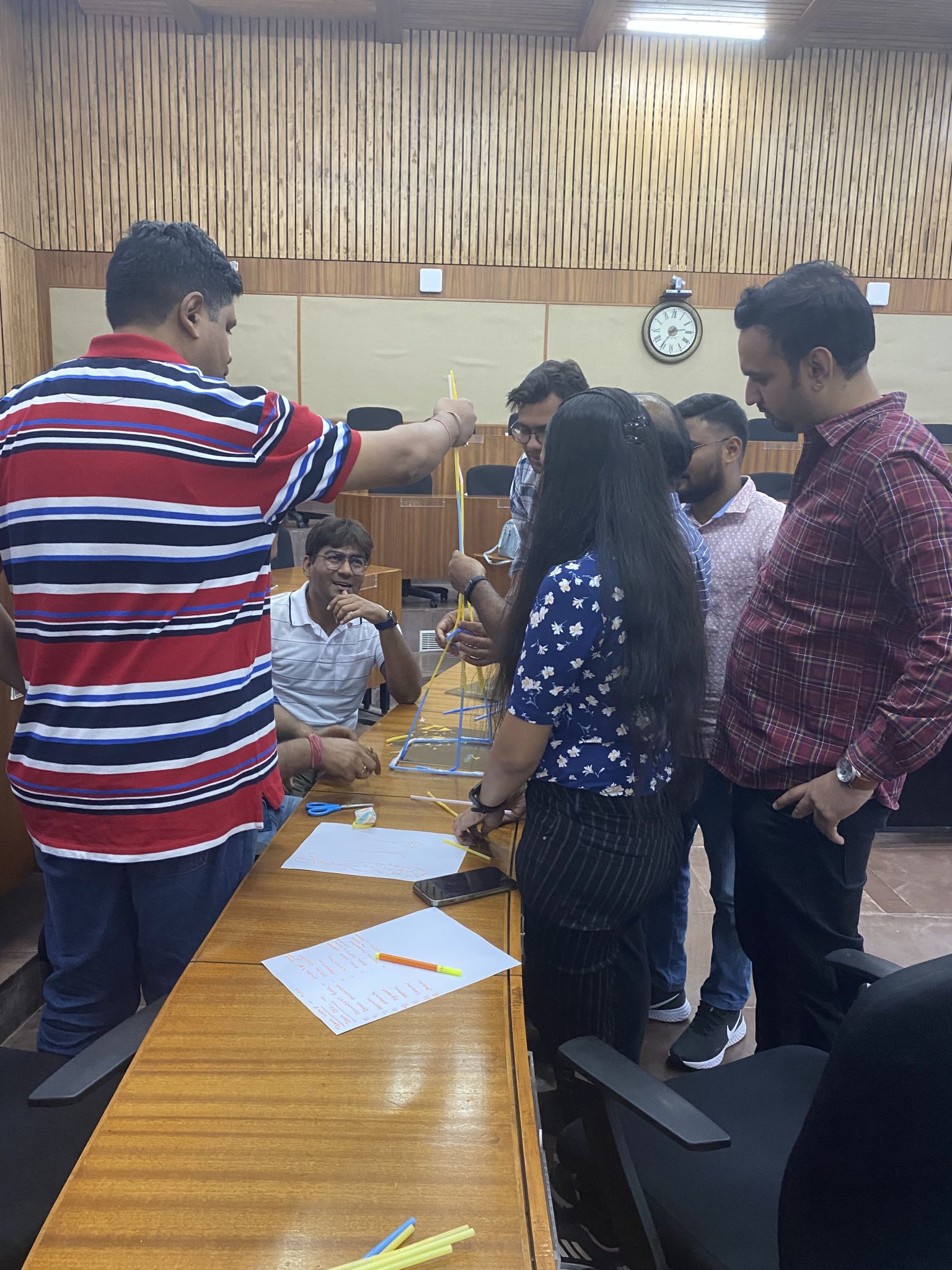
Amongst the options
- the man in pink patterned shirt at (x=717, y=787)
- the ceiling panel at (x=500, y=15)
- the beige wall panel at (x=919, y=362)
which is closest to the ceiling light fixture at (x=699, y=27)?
the ceiling panel at (x=500, y=15)

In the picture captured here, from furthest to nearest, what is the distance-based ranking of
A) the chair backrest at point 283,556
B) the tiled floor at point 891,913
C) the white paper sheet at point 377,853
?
the chair backrest at point 283,556, the tiled floor at point 891,913, the white paper sheet at point 377,853

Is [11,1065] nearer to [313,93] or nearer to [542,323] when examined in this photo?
[542,323]

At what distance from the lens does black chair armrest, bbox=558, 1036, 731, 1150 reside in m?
0.95

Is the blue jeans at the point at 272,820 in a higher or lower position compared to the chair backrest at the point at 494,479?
lower

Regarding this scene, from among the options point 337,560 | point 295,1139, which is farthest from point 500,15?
point 295,1139

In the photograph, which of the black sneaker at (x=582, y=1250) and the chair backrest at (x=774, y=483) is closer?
the black sneaker at (x=582, y=1250)

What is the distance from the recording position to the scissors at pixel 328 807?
1742mm

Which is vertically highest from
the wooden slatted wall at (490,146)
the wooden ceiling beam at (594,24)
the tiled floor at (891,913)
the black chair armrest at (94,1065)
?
the wooden ceiling beam at (594,24)

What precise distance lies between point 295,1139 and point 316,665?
1.71 m

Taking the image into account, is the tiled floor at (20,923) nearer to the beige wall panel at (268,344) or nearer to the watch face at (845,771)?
the watch face at (845,771)

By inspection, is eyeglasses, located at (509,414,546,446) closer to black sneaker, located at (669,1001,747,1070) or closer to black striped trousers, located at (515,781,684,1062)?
black striped trousers, located at (515,781,684,1062)

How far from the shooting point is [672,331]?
26.8 feet

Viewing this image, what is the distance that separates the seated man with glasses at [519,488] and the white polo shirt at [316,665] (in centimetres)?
33

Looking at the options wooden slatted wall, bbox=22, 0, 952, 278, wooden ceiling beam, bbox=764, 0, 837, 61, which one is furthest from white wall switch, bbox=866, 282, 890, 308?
wooden ceiling beam, bbox=764, 0, 837, 61
